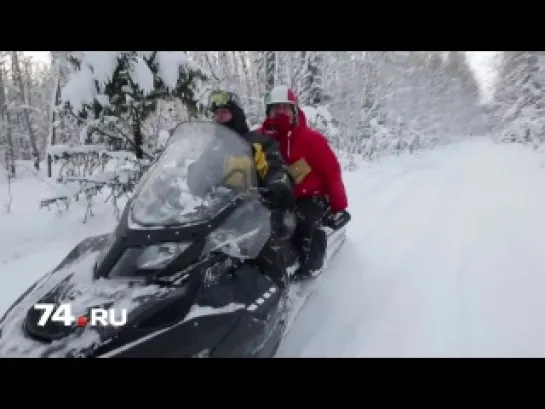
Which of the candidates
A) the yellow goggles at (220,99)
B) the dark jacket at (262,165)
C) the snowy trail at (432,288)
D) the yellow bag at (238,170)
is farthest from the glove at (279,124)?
the snowy trail at (432,288)

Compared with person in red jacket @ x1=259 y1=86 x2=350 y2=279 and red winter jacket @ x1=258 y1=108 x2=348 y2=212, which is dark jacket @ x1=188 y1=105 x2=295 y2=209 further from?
red winter jacket @ x1=258 y1=108 x2=348 y2=212

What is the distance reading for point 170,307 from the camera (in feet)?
6.95

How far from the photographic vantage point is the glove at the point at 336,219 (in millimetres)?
4277

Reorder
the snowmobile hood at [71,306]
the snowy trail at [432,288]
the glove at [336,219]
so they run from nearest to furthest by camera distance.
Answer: the snowmobile hood at [71,306]
the snowy trail at [432,288]
the glove at [336,219]

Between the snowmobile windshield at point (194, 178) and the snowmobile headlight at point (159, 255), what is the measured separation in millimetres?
127

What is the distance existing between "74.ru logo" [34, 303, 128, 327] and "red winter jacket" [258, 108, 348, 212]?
103 inches

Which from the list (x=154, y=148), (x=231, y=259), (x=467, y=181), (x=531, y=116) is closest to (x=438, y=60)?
(x=531, y=116)

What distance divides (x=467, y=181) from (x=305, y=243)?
30.4 ft

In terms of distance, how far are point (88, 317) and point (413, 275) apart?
3338mm

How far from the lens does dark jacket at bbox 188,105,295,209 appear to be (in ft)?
9.23

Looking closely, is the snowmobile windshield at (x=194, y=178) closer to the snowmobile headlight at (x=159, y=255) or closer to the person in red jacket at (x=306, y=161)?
the snowmobile headlight at (x=159, y=255)

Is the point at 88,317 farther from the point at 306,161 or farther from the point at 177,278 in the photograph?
the point at 306,161

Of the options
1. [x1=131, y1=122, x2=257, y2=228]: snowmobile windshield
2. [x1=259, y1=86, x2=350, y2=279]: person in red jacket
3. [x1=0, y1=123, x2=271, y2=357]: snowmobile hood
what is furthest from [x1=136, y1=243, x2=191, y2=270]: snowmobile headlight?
[x1=259, y1=86, x2=350, y2=279]: person in red jacket
